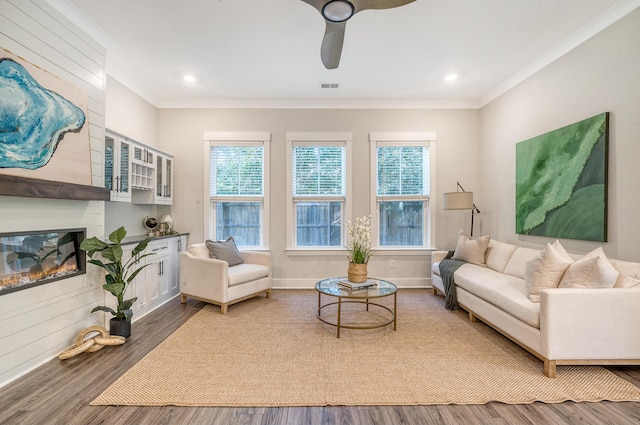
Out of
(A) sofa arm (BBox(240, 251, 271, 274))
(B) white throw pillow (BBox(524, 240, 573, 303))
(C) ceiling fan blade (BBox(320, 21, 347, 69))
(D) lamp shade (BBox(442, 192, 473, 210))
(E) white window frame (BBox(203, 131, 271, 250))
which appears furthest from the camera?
(E) white window frame (BBox(203, 131, 271, 250))

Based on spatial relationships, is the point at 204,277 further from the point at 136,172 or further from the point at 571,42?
the point at 571,42

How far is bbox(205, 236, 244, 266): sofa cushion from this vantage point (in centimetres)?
402

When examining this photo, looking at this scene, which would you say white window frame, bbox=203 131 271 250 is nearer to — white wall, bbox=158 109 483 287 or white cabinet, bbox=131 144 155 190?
white wall, bbox=158 109 483 287

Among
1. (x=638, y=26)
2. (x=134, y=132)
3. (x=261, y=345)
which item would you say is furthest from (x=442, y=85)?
(x=134, y=132)

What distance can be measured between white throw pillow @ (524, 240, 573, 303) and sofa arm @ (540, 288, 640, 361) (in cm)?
31

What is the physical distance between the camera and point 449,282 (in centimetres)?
379

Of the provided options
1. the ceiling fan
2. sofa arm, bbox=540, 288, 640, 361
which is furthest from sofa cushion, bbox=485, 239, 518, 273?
the ceiling fan

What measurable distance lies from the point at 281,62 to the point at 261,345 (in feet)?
10.1

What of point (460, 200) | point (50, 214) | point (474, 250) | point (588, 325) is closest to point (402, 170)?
point (460, 200)

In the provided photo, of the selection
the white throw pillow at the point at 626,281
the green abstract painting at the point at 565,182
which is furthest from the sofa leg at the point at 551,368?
the green abstract painting at the point at 565,182

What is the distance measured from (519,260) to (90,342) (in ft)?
14.2

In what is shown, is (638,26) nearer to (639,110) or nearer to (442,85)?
(639,110)

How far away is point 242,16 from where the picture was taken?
8.95 ft

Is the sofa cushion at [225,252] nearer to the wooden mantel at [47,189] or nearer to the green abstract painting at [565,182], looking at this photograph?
the wooden mantel at [47,189]
